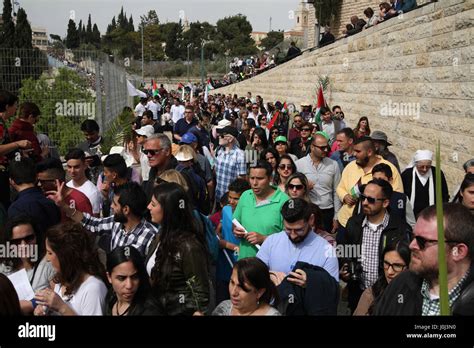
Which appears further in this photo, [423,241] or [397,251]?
[397,251]

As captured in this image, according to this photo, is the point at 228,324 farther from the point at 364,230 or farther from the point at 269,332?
the point at 364,230

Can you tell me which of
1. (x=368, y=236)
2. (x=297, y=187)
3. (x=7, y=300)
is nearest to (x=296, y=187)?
(x=297, y=187)

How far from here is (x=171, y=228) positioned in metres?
3.83

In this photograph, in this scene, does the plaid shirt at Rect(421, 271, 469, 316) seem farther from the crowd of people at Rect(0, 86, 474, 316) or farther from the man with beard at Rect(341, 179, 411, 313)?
the man with beard at Rect(341, 179, 411, 313)

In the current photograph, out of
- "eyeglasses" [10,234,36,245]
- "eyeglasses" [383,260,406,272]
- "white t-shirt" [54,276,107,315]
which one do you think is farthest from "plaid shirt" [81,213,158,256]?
"eyeglasses" [383,260,406,272]

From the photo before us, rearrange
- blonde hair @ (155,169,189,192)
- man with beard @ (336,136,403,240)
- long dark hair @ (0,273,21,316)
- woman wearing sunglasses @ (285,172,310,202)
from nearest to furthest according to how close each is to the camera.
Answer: long dark hair @ (0,273,21,316), blonde hair @ (155,169,189,192), woman wearing sunglasses @ (285,172,310,202), man with beard @ (336,136,403,240)

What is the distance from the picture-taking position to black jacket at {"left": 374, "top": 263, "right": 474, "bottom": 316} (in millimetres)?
2395

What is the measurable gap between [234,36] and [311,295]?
223ft

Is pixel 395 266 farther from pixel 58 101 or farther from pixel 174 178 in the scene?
pixel 58 101

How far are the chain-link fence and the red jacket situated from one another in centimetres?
425

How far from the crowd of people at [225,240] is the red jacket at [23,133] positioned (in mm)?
17

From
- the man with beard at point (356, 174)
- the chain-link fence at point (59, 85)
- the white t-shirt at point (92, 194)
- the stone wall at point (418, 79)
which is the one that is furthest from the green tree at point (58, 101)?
the man with beard at point (356, 174)

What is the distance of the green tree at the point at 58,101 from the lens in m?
11.8

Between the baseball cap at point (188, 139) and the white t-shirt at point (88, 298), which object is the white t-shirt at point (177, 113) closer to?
the baseball cap at point (188, 139)
